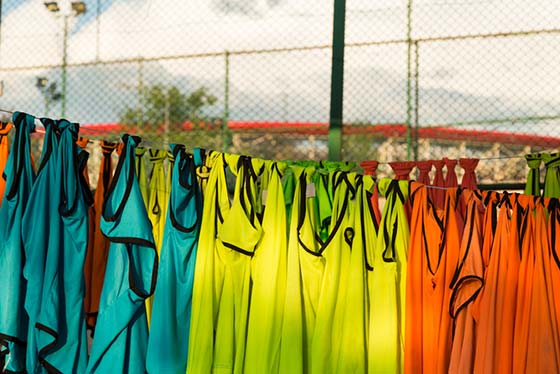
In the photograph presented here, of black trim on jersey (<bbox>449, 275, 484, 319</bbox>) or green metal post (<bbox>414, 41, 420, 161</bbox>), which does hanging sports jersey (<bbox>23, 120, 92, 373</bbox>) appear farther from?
green metal post (<bbox>414, 41, 420, 161</bbox>)

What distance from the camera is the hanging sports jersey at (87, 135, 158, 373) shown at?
2.97 metres

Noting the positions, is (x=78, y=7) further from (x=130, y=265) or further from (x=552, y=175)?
(x=552, y=175)

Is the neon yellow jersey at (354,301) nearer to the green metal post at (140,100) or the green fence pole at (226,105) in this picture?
the green fence pole at (226,105)

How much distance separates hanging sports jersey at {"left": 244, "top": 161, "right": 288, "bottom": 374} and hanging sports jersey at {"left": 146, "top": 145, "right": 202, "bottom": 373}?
28 centimetres

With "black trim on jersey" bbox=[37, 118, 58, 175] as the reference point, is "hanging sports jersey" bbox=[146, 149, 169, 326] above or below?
below

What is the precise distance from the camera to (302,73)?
8320 millimetres

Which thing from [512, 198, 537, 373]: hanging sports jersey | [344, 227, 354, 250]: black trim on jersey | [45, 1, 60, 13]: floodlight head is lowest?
[512, 198, 537, 373]: hanging sports jersey

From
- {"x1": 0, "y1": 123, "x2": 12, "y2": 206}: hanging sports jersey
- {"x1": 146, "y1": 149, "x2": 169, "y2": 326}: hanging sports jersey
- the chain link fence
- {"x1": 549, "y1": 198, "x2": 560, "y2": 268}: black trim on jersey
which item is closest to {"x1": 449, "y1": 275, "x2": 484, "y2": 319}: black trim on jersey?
{"x1": 549, "y1": 198, "x2": 560, "y2": 268}: black trim on jersey

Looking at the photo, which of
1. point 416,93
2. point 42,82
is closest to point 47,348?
point 416,93

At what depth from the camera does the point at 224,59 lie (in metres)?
7.90

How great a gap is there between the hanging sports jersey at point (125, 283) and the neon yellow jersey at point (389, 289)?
2.96 feet

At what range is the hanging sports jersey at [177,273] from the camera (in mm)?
2996

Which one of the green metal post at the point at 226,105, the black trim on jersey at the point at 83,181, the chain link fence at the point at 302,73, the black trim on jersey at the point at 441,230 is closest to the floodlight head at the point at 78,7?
the chain link fence at the point at 302,73

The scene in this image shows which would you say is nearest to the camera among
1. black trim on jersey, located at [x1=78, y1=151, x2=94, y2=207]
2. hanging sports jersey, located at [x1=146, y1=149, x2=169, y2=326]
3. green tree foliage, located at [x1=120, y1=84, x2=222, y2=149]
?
black trim on jersey, located at [x1=78, y1=151, x2=94, y2=207]
